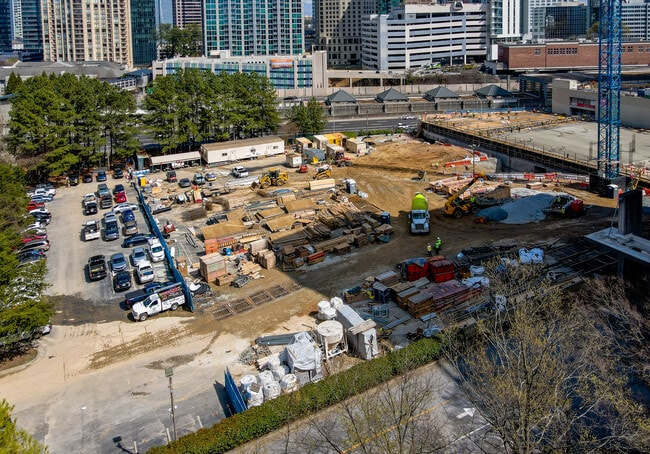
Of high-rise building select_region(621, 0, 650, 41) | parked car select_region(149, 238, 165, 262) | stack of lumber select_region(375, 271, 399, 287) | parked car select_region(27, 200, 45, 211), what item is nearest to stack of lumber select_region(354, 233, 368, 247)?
stack of lumber select_region(375, 271, 399, 287)

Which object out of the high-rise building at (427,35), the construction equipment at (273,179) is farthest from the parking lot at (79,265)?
the high-rise building at (427,35)

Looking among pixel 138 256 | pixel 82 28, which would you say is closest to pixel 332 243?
pixel 138 256

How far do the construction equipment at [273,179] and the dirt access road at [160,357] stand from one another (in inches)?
563

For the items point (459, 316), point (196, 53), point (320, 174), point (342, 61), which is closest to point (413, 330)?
point (459, 316)

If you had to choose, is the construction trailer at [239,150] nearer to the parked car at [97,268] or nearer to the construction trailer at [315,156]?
the construction trailer at [315,156]

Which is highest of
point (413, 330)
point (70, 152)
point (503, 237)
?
point (70, 152)

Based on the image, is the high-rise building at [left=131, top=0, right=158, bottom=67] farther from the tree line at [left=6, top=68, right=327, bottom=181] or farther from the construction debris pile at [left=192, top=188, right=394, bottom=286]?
the construction debris pile at [left=192, top=188, right=394, bottom=286]

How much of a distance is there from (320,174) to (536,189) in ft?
55.2

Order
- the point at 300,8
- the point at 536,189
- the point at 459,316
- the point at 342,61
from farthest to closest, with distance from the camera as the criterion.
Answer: the point at 342,61, the point at 300,8, the point at 536,189, the point at 459,316

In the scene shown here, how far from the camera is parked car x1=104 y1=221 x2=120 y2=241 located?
38188 millimetres

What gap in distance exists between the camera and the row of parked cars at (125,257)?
31.4m

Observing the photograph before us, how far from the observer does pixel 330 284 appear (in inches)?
1183

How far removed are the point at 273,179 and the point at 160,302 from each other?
A: 71.4 ft

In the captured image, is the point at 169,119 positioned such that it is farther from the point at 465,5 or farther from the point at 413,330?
the point at 465,5
